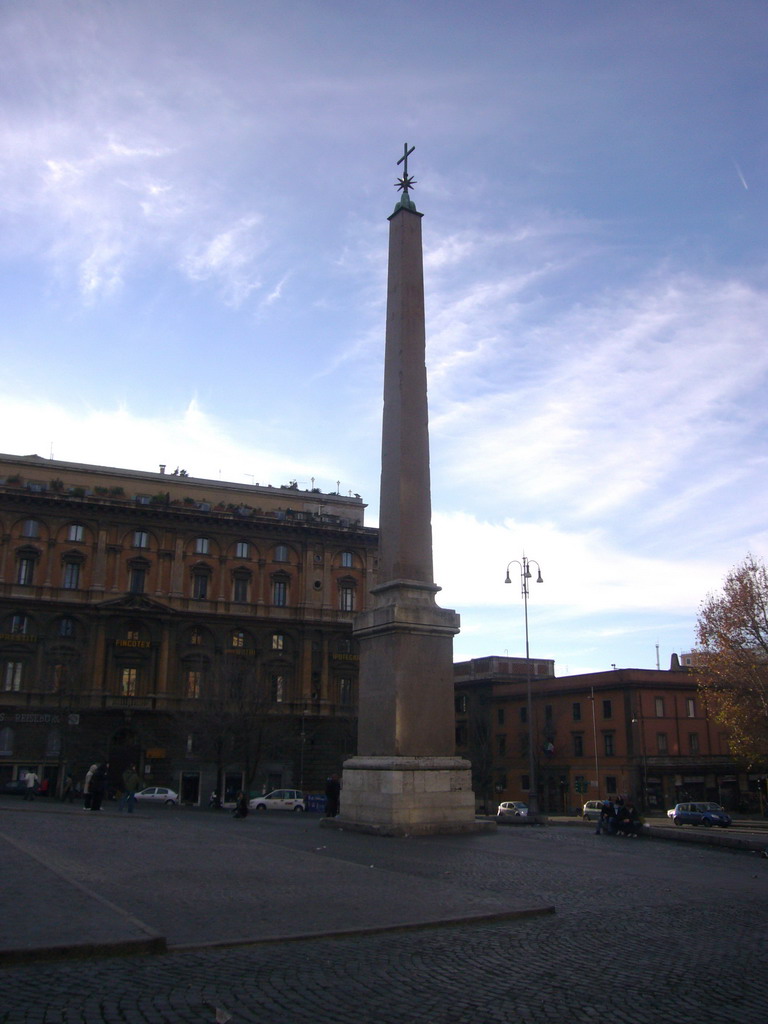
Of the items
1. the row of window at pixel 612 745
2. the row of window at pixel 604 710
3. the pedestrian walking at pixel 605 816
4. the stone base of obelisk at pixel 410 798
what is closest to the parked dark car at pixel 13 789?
the row of window at pixel 604 710

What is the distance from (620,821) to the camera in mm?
21188

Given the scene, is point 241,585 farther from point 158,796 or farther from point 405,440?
point 405,440

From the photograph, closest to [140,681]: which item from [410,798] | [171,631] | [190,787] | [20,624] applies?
[171,631]

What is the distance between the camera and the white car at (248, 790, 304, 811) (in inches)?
1768

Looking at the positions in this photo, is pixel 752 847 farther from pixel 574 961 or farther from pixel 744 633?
pixel 744 633

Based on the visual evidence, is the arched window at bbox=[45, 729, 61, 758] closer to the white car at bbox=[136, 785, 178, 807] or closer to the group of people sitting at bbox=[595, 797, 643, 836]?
the white car at bbox=[136, 785, 178, 807]

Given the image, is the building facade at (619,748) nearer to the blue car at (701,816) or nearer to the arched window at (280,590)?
the blue car at (701,816)

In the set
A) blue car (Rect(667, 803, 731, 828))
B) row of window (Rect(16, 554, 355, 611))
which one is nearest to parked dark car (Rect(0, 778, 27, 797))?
row of window (Rect(16, 554, 355, 611))

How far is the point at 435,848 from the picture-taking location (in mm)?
14336

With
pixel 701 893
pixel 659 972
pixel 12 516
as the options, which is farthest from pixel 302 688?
pixel 659 972

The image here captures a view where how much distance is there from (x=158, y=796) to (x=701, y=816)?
2666 centimetres

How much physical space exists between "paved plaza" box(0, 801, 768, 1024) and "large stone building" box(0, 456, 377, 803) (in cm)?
3845

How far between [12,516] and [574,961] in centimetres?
5375

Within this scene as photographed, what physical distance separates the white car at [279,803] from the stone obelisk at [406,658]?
28.0 meters
